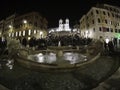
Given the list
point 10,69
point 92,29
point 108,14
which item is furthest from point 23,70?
point 108,14

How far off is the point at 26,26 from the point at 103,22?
2394 cm

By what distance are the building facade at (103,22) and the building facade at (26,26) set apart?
16.5m

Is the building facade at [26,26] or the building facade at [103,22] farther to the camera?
the building facade at [26,26]

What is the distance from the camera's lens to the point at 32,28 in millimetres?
42094

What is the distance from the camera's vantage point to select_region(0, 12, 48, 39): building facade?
138ft

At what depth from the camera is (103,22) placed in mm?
34812

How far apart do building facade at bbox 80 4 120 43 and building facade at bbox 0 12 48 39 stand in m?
16.5

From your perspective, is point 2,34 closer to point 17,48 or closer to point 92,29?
point 92,29

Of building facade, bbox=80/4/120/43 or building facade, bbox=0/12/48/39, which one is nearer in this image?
building facade, bbox=80/4/120/43

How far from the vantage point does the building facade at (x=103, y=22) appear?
34188 millimetres

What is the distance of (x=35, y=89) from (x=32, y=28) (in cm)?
3579

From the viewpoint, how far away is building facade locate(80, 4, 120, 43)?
34188 millimetres

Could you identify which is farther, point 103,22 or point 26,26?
point 26,26

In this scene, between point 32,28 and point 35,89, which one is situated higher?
point 32,28
